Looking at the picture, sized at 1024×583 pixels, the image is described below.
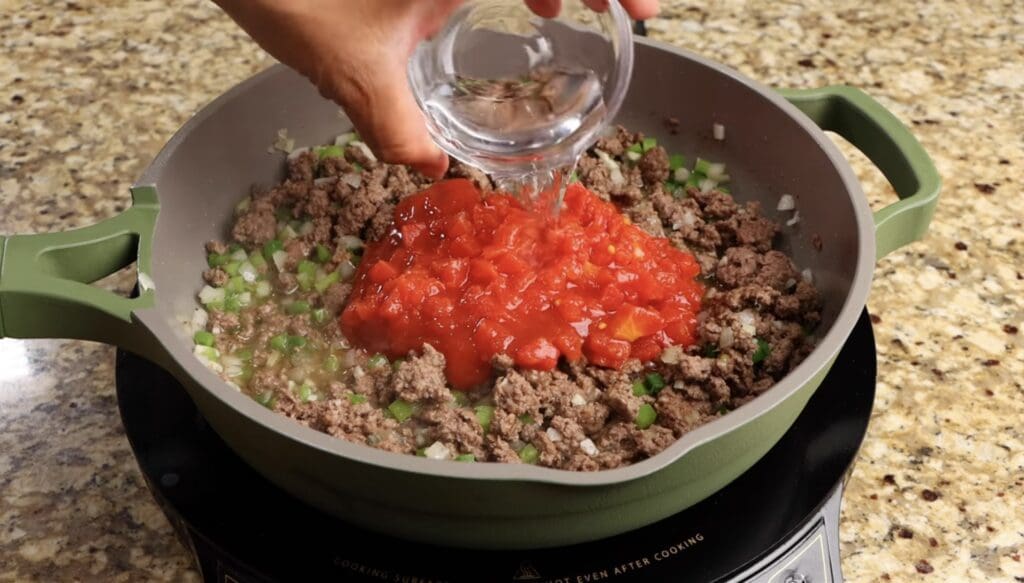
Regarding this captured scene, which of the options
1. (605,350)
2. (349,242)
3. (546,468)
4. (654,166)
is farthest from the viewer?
(654,166)

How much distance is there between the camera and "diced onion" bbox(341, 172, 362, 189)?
5.76 ft

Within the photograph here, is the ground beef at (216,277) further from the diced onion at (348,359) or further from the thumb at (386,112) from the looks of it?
the thumb at (386,112)

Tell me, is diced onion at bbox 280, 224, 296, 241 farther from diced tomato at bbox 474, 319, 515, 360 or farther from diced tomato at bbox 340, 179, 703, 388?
diced tomato at bbox 474, 319, 515, 360

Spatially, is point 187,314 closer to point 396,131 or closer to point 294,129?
point 294,129

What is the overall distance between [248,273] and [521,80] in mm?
495

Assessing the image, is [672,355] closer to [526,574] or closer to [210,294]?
[526,574]

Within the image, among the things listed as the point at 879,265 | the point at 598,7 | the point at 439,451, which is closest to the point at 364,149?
the point at 598,7

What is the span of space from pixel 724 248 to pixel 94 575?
98 cm

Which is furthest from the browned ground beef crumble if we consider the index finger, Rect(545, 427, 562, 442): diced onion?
the index finger

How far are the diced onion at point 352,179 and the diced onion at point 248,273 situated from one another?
200mm

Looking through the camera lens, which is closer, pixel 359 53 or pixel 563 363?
pixel 359 53

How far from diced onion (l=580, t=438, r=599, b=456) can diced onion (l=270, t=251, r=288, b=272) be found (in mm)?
552

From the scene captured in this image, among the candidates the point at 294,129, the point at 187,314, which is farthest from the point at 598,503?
the point at 294,129

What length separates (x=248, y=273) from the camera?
167 cm
